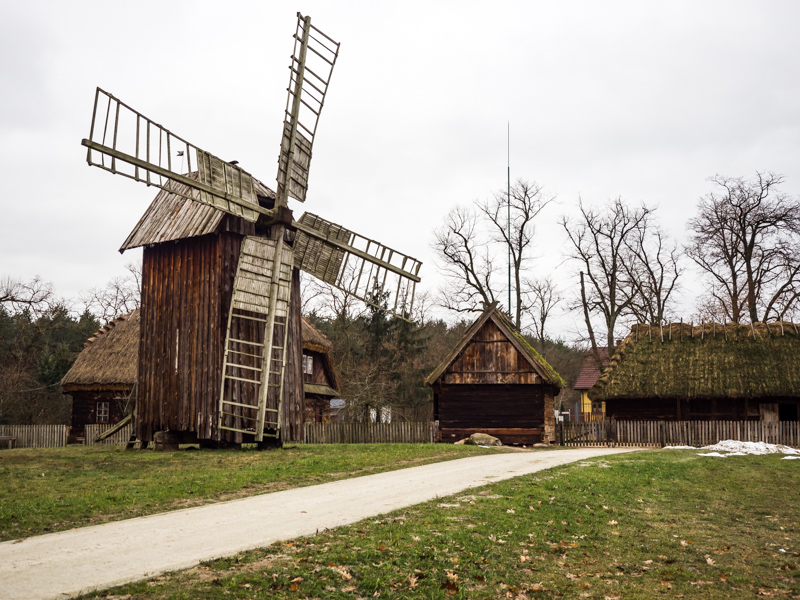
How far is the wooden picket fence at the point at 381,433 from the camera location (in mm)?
31328

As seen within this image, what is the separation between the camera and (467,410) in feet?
104

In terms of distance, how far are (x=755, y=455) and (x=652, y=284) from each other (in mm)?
24611

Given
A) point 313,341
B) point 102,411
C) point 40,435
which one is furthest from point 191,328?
point 102,411

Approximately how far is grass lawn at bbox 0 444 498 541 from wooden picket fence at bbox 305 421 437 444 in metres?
9.78

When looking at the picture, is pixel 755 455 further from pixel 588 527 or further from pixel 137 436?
pixel 137 436

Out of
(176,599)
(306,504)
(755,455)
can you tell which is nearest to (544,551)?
(306,504)

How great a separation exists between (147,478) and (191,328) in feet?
25.6

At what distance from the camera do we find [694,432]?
29.5 meters

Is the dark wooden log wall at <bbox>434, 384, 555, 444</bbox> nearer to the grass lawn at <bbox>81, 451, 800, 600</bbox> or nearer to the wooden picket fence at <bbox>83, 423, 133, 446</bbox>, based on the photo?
the wooden picket fence at <bbox>83, 423, 133, 446</bbox>

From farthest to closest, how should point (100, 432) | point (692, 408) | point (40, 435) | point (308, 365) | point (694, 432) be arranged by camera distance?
point (308, 365) < point (100, 432) < point (40, 435) < point (692, 408) < point (694, 432)

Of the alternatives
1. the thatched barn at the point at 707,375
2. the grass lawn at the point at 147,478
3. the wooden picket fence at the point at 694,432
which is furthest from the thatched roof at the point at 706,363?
the grass lawn at the point at 147,478

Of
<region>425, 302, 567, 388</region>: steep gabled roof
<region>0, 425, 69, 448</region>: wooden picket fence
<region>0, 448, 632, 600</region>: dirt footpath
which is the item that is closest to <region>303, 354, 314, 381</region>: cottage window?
<region>425, 302, 567, 388</region>: steep gabled roof

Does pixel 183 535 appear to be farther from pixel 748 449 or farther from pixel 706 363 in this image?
pixel 706 363

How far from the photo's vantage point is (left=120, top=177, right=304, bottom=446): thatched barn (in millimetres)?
20922
